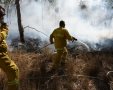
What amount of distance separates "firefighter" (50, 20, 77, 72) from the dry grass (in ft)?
1.26

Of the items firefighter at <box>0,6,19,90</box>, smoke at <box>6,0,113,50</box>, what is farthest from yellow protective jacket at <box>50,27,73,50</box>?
smoke at <box>6,0,113,50</box>

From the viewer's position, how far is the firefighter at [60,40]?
1359 centimetres

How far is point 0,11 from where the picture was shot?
9.49m

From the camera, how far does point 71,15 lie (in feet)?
104

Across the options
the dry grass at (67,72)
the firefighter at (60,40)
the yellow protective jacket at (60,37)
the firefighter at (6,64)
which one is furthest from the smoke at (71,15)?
the firefighter at (6,64)

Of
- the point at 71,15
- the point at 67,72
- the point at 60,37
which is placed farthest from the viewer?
the point at 71,15

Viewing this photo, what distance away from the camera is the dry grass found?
1298 cm

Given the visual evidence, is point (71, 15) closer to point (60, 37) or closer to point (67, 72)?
point (67, 72)

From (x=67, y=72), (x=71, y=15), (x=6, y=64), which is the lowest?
(x=67, y=72)

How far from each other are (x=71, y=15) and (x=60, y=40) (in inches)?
714

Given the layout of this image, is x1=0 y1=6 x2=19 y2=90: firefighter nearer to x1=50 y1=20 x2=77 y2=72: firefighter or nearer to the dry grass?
the dry grass

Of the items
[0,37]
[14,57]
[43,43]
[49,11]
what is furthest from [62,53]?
[49,11]

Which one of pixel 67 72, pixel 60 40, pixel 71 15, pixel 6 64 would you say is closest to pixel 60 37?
pixel 60 40

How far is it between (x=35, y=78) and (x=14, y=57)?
1282 mm
